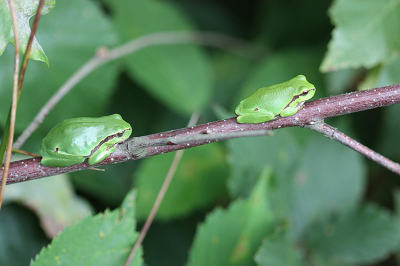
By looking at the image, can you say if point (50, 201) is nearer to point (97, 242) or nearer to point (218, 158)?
point (97, 242)

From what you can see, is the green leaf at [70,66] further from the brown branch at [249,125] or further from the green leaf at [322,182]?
the green leaf at [322,182]

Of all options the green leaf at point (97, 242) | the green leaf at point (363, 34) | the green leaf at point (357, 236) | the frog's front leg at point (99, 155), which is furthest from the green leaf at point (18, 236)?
the green leaf at point (363, 34)

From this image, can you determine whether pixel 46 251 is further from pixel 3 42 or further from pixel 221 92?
pixel 221 92

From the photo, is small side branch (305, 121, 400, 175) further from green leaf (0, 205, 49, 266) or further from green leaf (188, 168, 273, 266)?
green leaf (0, 205, 49, 266)

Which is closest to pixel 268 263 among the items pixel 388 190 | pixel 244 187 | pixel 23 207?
pixel 244 187

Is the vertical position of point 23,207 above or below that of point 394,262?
above

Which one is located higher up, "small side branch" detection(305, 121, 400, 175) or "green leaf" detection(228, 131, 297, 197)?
"green leaf" detection(228, 131, 297, 197)

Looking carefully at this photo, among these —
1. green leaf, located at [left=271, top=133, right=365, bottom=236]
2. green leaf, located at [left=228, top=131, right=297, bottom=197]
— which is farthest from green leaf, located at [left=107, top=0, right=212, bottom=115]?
green leaf, located at [left=271, top=133, right=365, bottom=236]

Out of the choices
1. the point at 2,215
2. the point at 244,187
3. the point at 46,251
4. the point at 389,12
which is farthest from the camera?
the point at 2,215
